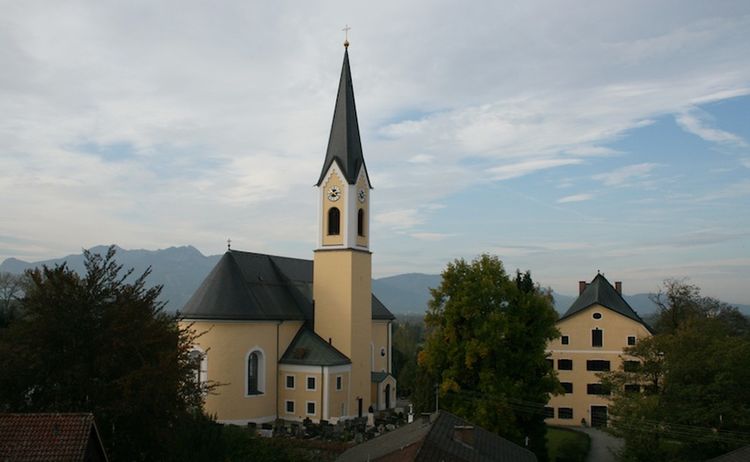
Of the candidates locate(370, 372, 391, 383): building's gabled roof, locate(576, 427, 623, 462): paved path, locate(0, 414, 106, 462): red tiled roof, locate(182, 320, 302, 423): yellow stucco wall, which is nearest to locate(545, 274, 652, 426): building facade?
locate(576, 427, 623, 462): paved path

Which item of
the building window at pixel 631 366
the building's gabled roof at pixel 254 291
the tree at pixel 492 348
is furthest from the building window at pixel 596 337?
the building's gabled roof at pixel 254 291

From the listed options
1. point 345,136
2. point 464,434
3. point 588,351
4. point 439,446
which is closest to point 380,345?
point 588,351

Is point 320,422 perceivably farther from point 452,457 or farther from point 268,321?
point 452,457

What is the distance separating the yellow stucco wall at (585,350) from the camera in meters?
51.5

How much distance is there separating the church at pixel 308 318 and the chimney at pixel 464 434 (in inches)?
770

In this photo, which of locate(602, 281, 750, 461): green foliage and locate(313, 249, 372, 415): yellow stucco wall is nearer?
locate(602, 281, 750, 461): green foliage

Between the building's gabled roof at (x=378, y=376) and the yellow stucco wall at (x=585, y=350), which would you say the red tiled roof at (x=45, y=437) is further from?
the yellow stucco wall at (x=585, y=350)

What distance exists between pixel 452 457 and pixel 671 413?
530 inches

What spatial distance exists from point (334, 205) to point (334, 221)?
1.06 metres

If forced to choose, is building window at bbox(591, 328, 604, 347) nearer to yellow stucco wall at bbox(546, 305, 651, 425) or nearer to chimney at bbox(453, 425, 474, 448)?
yellow stucco wall at bbox(546, 305, 651, 425)

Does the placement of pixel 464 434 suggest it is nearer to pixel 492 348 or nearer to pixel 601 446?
pixel 492 348

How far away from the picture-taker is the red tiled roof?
17.0m

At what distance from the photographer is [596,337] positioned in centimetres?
Result: 5206

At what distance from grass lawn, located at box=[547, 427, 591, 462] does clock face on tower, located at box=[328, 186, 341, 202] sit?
19850mm
